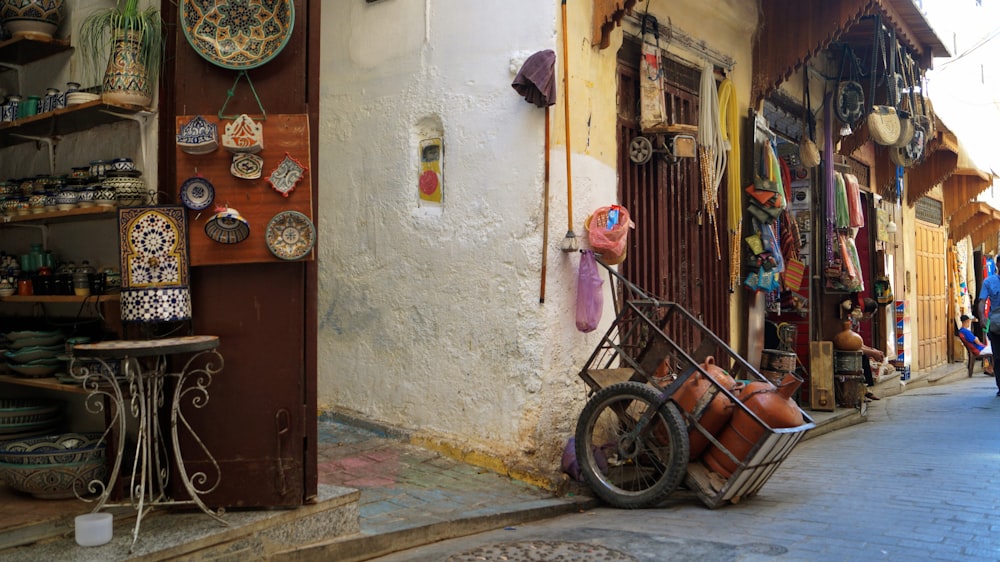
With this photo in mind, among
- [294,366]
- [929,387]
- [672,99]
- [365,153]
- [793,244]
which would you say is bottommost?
[929,387]

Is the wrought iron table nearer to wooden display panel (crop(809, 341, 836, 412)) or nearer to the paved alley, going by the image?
the paved alley

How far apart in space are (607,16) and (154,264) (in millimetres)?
3782

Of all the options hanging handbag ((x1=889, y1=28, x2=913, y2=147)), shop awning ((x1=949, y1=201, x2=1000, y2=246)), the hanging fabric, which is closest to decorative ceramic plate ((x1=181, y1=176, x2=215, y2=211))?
the hanging fabric

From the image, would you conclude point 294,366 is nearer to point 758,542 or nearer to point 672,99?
point 758,542

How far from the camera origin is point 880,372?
1234cm

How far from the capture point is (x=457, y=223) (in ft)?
20.9

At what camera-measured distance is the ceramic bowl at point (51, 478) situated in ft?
13.3

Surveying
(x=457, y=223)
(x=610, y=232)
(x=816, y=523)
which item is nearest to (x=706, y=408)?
(x=816, y=523)

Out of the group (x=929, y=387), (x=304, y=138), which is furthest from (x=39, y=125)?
(x=929, y=387)

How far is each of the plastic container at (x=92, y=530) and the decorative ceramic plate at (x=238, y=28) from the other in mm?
2194

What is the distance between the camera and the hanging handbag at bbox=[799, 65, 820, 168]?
10.4 m

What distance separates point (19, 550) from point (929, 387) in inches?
548

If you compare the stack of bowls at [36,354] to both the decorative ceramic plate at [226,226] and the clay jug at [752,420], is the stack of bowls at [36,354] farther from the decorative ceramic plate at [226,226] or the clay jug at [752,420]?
the clay jug at [752,420]

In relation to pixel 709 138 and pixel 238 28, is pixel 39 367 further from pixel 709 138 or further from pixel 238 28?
pixel 709 138
